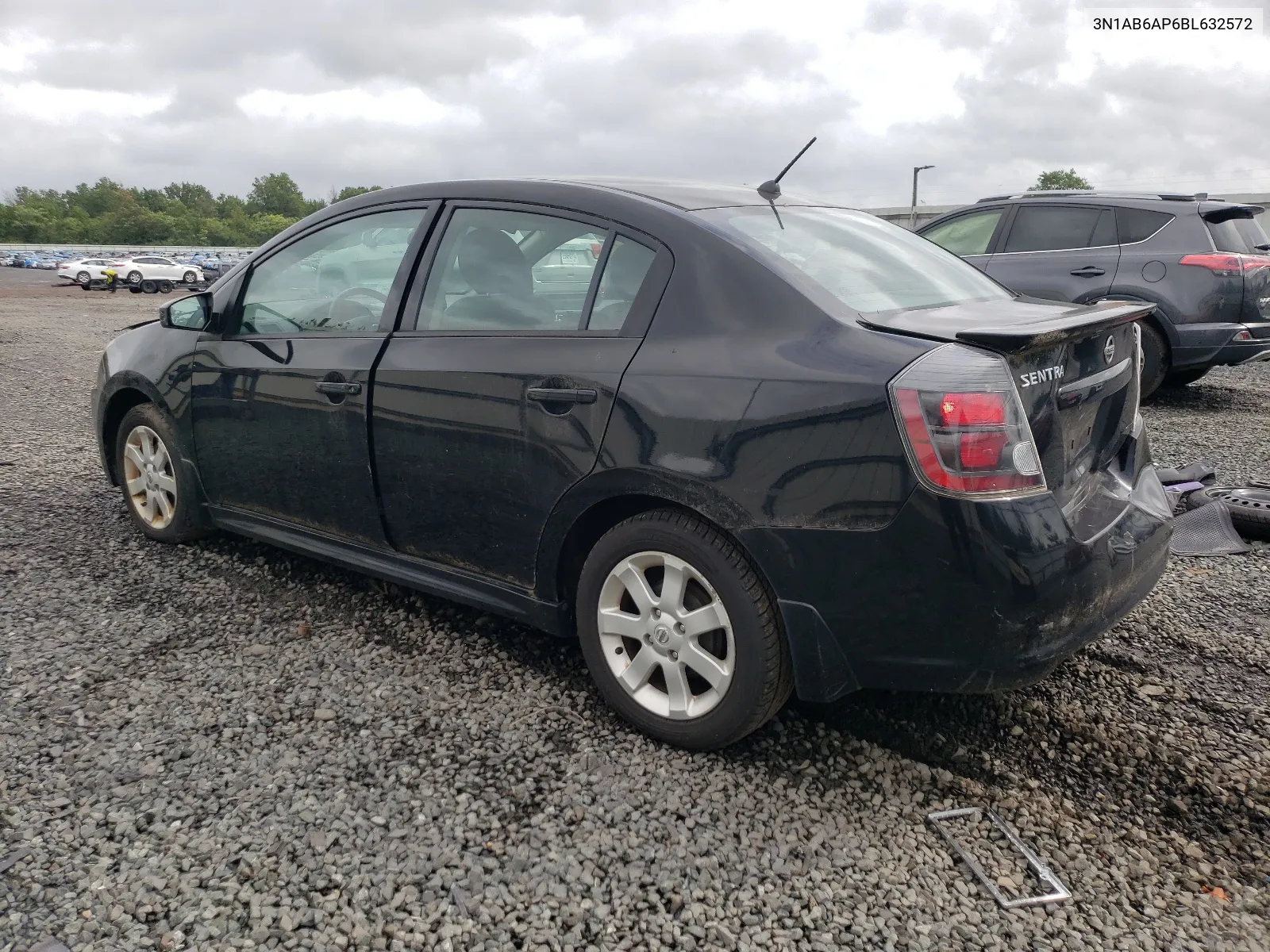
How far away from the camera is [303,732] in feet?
9.87

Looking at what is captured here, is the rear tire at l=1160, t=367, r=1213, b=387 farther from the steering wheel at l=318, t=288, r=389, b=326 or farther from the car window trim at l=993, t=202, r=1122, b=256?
the steering wheel at l=318, t=288, r=389, b=326

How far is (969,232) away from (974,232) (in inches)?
2.1

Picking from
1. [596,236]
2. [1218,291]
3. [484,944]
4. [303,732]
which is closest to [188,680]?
[303,732]

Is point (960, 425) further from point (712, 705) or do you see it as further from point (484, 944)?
point (484, 944)

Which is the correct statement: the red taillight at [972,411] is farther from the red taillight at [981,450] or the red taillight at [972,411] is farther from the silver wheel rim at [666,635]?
the silver wheel rim at [666,635]

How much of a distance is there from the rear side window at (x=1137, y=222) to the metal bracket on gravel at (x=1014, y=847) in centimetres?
701

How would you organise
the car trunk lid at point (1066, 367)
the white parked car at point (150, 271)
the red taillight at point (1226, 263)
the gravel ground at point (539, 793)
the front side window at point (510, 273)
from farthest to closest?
1. the white parked car at point (150, 271)
2. the red taillight at point (1226, 263)
3. the front side window at point (510, 273)
4. the car trunk lid at point (1066, 367)
5. the gravel ground at point (539, 793)

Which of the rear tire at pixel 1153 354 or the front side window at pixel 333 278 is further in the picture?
the rear tire at pixel 1153 354

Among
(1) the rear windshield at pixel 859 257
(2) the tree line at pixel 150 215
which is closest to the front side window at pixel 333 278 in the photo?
(1) the rear windshield at pixel 859 257

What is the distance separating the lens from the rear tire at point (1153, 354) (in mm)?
7957

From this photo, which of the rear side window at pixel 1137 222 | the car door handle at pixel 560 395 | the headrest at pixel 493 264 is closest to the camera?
the car door handle at pixel 560 395

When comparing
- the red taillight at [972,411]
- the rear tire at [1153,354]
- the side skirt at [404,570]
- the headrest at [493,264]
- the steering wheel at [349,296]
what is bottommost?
the side skirt at [404,570]

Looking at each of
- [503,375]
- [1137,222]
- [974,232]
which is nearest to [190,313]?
[503,375]

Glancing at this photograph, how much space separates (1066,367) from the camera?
2682 millimetres
